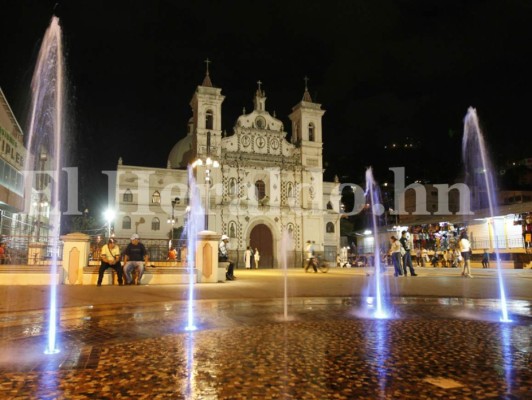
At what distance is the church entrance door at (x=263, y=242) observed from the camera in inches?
1652

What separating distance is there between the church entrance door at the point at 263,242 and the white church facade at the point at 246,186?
0.29ft

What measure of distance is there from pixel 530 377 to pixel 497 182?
190 ft

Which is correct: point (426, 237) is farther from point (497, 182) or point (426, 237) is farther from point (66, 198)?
point (66, 198)

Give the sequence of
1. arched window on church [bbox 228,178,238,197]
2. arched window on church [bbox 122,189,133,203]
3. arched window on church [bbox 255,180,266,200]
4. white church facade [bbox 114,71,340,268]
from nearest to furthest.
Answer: white church facade [bbox 114,71,340,268], arched window on church [bbox 228,178,238,197], arched window on church [bbox 122,189,133,203], arched window on church [bbox 255,180,266,200]

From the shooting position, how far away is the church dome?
5112 centimetres

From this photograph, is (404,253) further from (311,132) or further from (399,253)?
(311,132)

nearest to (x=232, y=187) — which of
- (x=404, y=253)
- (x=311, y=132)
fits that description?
(x=311, y=132)

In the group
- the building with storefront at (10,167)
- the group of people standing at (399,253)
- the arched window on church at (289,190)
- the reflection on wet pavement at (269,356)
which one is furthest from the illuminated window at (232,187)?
the reflection on wet pavement at (269,356)

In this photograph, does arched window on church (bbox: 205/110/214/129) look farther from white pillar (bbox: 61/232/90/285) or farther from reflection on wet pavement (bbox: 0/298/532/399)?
reflection on wet pavement (bbox: 0/298/532/399)

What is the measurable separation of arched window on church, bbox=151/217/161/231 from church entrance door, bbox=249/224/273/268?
833 centimetres

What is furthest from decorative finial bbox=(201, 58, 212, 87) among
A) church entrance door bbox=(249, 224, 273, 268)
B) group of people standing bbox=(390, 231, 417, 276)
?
group of people standing bbox=(390, 231, 417, 276)

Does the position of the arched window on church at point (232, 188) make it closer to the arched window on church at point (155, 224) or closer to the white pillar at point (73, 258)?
the arched window on church at point (155, 224)

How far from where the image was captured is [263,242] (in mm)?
42469

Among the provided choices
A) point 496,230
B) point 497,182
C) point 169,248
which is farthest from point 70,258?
point 497,182
